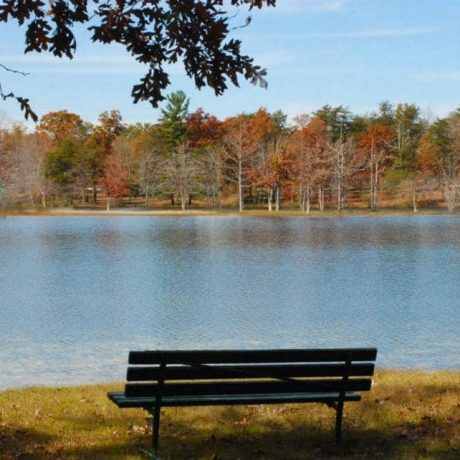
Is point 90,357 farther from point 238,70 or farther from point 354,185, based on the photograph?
point 354,185

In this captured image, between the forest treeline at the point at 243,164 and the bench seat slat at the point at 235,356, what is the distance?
74940 millimetres

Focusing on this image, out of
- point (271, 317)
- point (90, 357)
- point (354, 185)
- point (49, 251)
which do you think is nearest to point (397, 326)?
point (271, 317)

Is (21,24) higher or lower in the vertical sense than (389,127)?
lower

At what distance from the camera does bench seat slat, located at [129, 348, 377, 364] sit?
5.59 m

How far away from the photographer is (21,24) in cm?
554

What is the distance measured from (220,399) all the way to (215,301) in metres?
14.3

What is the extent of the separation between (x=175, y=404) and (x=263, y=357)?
835 millimetres

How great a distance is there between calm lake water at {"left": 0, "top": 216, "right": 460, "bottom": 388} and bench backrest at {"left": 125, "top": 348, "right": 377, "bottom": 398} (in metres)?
5.64

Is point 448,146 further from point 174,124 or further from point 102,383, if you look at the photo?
point 102,383

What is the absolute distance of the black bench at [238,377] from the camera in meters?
5.66

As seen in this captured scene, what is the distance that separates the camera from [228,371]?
19.1 ft

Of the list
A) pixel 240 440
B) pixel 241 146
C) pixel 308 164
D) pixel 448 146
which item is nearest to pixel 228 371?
pixel 240 440

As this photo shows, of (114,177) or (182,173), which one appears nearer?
(182,173)

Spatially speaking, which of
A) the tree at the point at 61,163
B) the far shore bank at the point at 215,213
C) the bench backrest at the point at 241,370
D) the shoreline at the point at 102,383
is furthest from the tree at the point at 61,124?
the bench backrest at the point at 241,370
